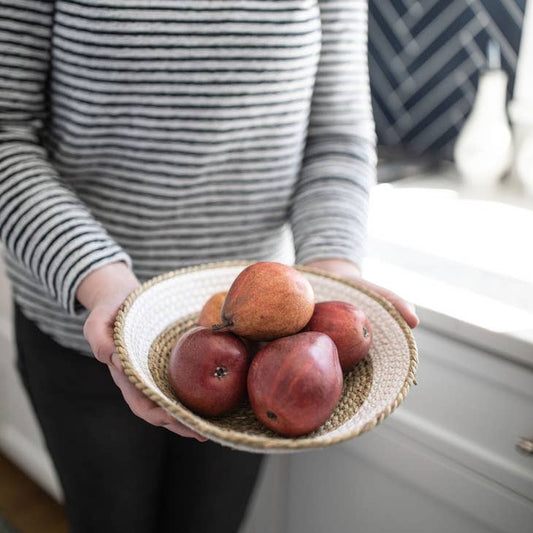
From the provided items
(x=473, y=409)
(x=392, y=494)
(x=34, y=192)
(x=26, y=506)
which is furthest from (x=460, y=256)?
(x=26, y=506)

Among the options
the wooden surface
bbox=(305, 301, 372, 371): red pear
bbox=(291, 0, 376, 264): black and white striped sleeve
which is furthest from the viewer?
the wooden surface

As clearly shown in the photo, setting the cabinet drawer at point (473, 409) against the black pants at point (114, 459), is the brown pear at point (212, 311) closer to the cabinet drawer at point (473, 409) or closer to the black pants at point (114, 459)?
the black pants at point (114, 459)

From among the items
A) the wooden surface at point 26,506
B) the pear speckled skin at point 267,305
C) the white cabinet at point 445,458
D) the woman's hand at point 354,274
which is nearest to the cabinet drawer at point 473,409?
the white cabinet at point 445,458

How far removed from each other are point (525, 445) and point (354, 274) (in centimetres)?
28

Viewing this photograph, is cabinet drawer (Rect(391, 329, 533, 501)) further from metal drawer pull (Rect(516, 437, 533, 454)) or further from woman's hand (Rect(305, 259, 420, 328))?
woman's hand (Rect(305, 259, 420, 328))

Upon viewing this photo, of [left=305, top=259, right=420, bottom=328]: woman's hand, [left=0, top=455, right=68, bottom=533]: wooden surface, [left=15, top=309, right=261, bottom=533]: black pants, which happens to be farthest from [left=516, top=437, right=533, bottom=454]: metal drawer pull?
[left=0, top=455, right=68, bottom=533]: wooden surface

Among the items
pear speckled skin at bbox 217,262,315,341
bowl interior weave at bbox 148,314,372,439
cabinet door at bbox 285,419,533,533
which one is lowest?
cabinet door at bbox 285,419,533,533

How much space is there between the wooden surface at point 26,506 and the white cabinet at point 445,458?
29.3 inches

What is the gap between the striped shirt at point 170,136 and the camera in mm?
624

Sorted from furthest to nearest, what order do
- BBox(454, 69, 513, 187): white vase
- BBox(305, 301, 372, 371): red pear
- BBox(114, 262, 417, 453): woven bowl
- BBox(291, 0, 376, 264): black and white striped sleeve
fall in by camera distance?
BBox(454, 69, 513, 187): white vase, BBox(291, 0, 376, 264): black and white striped sleeve, BBox(305, 301, 372, 371): red pear, BBox(114, 262, 417, 453): woven bowl

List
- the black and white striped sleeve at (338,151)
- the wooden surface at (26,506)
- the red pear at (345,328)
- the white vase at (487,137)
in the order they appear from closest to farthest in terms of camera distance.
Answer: the red pear at (345,328) < the black and white striped sleeve at (338,151) < the white vase at (487,137) < the wooden surface at (26,506)

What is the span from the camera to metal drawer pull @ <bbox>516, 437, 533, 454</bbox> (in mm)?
728

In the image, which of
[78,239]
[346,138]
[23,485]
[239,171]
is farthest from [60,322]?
[23,485]

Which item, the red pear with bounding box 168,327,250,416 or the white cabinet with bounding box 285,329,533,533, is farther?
the white cabinet with bounding box 285,329,533,533
